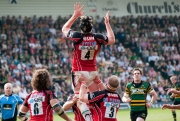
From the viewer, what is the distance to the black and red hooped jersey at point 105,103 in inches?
376

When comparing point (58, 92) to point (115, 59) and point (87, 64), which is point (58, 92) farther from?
point (87, 64)

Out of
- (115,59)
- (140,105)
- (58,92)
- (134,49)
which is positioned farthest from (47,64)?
(140,105)

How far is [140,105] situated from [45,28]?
18.4 metres

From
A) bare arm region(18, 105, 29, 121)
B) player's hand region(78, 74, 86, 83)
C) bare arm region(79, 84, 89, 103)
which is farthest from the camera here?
player's hand region(78, 74, 86, 83)

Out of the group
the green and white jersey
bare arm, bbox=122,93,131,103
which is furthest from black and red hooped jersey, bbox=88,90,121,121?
the green and white jersey

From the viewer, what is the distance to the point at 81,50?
10.4m

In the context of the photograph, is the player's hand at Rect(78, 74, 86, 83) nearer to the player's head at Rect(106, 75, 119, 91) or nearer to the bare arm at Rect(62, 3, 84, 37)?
the bare arm at Rect(62, 3, 84, 37)

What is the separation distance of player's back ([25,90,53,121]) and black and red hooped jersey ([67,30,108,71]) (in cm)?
195

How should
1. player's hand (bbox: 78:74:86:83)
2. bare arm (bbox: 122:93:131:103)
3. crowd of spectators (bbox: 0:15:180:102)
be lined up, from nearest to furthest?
player's hand (bbox: 78:74:86:83), bare arm (bbox: 122:93:131:103), crowd of spectators (bbox: 0:15:180:102)

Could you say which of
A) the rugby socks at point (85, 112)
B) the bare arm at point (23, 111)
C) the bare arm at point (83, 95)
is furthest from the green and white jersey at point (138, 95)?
the bare arm at point (23, 111)

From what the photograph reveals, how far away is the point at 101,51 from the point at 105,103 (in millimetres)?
21166

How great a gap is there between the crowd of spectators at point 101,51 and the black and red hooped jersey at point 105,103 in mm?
15531

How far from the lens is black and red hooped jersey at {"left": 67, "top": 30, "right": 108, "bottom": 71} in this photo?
407 inches

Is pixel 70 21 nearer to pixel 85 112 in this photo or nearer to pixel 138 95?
pixel 85 112
